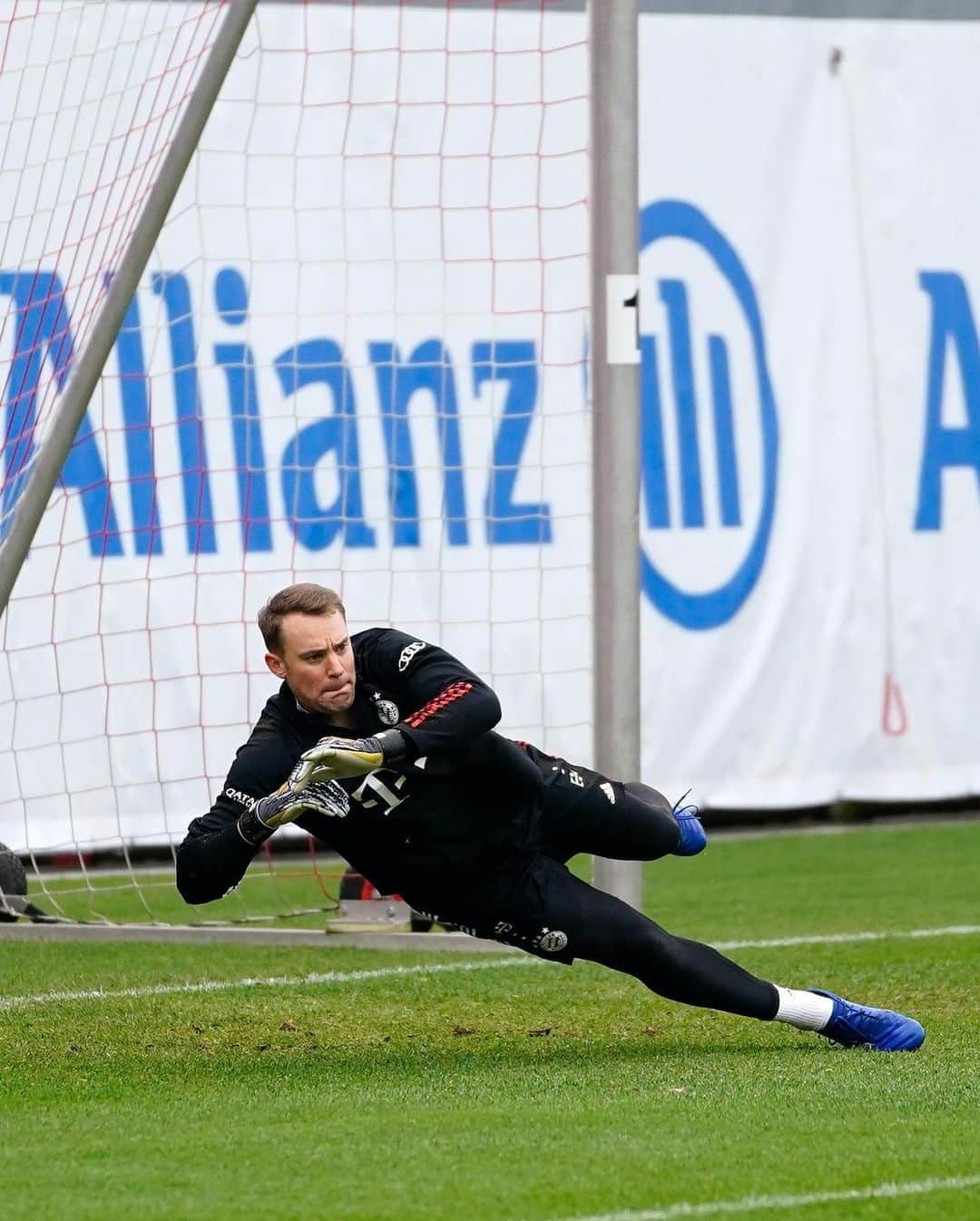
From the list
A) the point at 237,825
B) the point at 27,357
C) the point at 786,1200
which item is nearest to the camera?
the point at 786,1200

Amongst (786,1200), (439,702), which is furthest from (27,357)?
(786,1200)

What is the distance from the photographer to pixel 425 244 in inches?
464

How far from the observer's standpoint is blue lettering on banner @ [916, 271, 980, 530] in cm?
1309

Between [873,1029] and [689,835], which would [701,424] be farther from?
[873,1029]

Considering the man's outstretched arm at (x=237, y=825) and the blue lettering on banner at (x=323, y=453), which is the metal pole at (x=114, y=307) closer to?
the man's outstretched arm at (x=237, y=825)

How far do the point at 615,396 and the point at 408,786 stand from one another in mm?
2164

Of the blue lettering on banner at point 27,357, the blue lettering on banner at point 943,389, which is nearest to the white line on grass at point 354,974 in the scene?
the blue lettering on banner at point 27,357

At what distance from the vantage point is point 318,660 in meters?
6.01

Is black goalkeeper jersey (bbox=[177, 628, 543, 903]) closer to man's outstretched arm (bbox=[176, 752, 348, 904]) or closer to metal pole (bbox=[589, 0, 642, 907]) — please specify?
man's outstretched arm (bbox=[176, 752, 348, 904])

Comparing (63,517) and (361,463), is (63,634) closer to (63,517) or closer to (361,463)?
(63,517)

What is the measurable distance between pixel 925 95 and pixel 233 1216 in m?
10.1

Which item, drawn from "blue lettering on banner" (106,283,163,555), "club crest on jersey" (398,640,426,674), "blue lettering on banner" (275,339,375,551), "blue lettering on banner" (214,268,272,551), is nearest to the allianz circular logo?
"blue lettering on banner" (275,339,375,551)

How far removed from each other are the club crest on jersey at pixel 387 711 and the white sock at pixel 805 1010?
4.04 ft

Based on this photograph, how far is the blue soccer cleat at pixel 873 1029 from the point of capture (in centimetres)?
631
